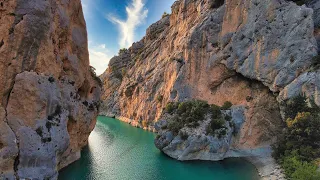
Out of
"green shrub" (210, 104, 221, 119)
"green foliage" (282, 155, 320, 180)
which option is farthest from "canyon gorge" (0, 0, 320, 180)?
"green foliage" (282, 155, 320, 180)

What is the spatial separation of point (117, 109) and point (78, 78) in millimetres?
54756

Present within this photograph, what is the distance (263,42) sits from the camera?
3847cm

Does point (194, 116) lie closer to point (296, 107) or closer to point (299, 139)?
point (296, 107)

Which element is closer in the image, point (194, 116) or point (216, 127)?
point (216, 127)

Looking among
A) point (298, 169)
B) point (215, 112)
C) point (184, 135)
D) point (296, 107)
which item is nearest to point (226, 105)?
Result: point (215, 112)

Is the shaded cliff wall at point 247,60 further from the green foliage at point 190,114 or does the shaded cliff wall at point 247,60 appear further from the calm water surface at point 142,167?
the calm water surface at point 142,167

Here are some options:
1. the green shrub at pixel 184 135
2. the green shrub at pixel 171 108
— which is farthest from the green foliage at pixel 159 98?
the green shrub at pixel 184 135

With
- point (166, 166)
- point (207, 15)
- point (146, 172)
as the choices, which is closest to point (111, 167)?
point (146, 172)

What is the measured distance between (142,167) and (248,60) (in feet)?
82.4

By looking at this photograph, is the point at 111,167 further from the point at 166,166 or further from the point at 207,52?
the point at 207,52

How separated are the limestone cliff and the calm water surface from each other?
7.20 m

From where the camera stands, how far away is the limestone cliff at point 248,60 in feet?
115

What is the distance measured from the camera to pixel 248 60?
39.9m

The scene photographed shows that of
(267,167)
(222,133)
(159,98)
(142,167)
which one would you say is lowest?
(142,167)
